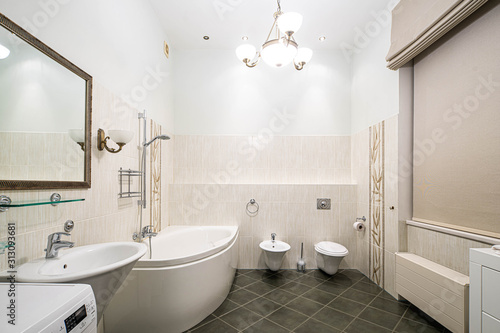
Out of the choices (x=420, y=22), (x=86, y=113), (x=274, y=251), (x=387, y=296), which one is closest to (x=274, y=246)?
(x=274, y=251)

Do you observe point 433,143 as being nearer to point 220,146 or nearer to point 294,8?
point 294,8

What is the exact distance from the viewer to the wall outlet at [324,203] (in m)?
2.92

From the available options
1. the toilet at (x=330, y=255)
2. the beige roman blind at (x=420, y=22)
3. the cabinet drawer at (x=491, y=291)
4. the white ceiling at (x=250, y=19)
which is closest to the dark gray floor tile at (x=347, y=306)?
the toilet at (x=330, y=255)

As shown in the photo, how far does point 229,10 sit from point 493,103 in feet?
7.87

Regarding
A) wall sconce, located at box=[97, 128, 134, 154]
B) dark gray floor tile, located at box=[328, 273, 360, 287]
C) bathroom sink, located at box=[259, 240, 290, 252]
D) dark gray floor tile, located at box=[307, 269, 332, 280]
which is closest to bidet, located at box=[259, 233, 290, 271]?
bathroom sink, located at box=[259, 240, 290, 252]

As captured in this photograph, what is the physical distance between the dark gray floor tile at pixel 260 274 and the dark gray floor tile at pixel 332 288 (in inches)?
23.3

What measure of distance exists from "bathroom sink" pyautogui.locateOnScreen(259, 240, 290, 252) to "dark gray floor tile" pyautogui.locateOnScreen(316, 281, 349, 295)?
52cm

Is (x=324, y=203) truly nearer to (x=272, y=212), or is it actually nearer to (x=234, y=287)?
(x=272, y=212)

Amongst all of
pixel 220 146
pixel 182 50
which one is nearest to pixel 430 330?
pixel 220 146

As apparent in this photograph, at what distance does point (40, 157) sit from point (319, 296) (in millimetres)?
2439

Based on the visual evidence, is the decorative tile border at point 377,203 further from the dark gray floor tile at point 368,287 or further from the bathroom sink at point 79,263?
the bathroom sink at point 79,263

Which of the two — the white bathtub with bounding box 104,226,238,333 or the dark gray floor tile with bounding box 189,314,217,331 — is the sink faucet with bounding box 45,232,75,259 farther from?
the dark gray floor tile with bounding box 189,314,217,331

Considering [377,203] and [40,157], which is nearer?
[40,157]

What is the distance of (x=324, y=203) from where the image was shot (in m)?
2.92
